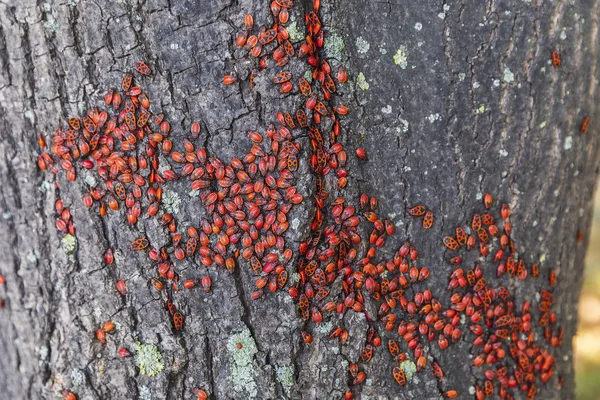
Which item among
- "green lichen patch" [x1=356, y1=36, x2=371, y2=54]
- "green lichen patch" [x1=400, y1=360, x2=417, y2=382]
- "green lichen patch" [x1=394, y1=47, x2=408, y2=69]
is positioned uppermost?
"green lichen patch" [x1=356, y1=36, x2=371, y2=54]

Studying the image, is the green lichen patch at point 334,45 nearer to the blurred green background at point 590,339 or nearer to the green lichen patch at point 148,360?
the green lichen patch at point 148,360

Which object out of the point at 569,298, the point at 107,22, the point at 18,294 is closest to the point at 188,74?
the point at 107,22

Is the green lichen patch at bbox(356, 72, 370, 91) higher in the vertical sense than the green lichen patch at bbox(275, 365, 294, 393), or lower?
higher

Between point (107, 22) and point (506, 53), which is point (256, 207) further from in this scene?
point (506, 53)

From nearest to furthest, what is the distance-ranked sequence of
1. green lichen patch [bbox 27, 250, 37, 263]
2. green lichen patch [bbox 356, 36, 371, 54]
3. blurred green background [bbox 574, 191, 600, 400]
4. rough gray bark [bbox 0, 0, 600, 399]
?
rough gray bark [bbox 0, 0, 600, 399], green lichen patch [bbox 356, 36, 371, 54], green lichen patch [bbox 27, 250, 37, 263], blurred green background [bbox 574, 191, 600, 400]

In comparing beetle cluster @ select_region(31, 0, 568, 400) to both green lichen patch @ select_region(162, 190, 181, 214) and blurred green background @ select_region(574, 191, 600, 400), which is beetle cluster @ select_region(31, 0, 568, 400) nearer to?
green lichen patch @ select_region(162, 190, 181, 214)

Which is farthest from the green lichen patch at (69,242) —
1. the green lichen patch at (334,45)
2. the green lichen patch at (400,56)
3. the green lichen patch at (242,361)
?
the green lichen patch at (400,56)

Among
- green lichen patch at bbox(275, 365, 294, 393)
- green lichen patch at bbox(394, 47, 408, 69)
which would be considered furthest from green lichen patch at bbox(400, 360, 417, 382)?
green lichen patch at bbox(394, 47, 408, 69)
